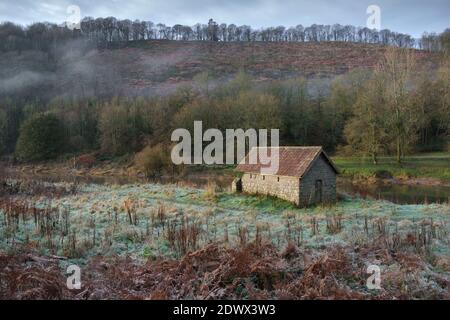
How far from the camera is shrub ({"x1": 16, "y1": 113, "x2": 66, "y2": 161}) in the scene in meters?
58.8

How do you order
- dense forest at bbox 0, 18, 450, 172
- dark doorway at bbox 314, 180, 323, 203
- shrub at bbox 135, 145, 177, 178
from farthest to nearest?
dense forest at bbox 0, 18, 450, 172 → shrub at bbox 135, 145, 177, 178 → dark doorway at bbox 314, 180, 323, 203

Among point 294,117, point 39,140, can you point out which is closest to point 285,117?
point 294,117

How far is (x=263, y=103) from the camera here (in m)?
50.9

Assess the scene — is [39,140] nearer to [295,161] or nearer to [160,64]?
[295,161]

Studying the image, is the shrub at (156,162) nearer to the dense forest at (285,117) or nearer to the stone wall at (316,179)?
the dense forest at (285,117)

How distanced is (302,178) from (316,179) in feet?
4.45

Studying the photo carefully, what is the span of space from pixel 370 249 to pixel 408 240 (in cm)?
185

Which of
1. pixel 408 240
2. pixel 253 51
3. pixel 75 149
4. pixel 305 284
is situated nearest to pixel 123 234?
pixel 305 284

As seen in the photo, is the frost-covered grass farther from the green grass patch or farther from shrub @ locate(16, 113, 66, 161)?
shrub @ locate(16, 113, 66, 161)

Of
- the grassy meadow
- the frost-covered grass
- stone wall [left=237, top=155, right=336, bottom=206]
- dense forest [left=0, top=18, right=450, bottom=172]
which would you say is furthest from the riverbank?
the grassy meadow

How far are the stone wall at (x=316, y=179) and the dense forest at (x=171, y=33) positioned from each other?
13512cm

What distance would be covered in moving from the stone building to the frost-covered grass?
89cm

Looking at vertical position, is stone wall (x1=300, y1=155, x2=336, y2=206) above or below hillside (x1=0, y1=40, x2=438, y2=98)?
below

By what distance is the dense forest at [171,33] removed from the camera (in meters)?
144
